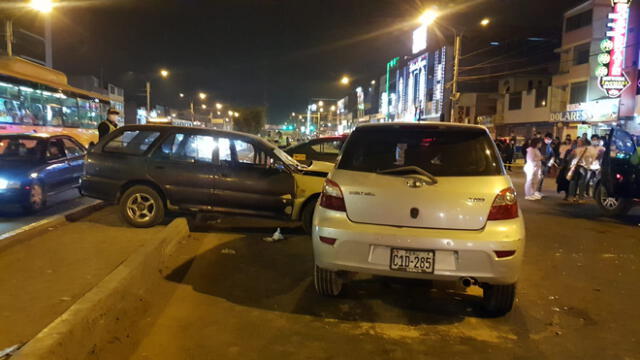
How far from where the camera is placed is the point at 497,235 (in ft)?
12.7

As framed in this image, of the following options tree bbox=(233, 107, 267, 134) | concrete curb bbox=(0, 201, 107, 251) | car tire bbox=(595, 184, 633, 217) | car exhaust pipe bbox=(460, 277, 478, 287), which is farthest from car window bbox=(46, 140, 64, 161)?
tree bbox=(233, 107, 267, 134)

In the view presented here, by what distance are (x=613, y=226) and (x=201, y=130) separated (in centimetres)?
792

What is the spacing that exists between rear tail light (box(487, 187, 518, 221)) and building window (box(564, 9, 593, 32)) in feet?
107

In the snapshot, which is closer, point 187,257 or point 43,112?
point 187,257

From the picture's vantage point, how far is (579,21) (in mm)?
31750

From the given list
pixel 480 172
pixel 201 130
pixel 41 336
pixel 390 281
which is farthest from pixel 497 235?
pixel 201 130

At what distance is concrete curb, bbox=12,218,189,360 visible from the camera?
2898mm

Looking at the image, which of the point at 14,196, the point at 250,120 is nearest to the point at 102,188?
the point at 14,196

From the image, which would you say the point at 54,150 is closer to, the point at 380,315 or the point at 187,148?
the point at 187,148

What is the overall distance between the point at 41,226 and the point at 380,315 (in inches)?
206

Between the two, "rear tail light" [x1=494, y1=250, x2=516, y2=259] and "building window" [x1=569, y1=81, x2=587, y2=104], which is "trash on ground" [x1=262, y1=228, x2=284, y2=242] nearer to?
"rear tail light" [x1=494, y1=250, x2=516, y2=259]

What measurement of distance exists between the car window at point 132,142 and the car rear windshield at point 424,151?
4.39m

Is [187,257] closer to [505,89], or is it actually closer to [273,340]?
[273,340]

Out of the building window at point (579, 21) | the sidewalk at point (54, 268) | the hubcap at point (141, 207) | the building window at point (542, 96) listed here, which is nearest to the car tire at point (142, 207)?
the hubcap at point (141, 207)
